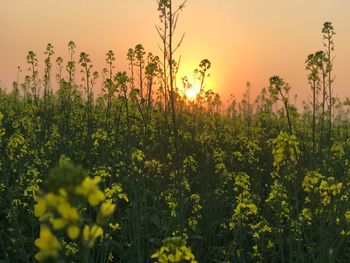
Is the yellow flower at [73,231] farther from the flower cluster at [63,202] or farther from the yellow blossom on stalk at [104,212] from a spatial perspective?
the yellow blossom on stalk at [104,212]

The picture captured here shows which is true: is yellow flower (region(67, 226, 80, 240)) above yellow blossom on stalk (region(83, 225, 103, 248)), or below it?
above

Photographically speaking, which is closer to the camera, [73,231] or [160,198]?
[73,231]

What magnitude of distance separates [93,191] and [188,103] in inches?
477

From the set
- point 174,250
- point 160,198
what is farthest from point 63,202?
point 160,198

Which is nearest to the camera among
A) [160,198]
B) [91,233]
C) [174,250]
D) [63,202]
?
[63,202]

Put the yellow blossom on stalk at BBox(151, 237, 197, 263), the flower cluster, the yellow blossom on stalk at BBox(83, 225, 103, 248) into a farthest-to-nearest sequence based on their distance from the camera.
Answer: the yellow blossom on stalk at BBox(151, 237, 197, 263), the yellow blossom on stalk at BBox(83, 225, 103, 248), the flower cluster

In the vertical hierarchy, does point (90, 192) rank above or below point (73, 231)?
above

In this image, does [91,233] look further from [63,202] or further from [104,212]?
[63,202]

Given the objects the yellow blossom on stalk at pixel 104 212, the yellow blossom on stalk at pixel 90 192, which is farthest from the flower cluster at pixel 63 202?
the yellow blossom on stalk at pixel 104 212

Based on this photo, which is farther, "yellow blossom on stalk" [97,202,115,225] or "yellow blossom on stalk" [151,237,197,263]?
"yellow blossom on stalk" [151,237,197,263]

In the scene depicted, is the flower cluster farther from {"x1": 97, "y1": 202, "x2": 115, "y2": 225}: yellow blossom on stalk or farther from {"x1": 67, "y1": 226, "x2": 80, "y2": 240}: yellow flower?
{"x1": 97, "y1": 202, "x2": 115, "y2": 225}: yellow blossom on stalk

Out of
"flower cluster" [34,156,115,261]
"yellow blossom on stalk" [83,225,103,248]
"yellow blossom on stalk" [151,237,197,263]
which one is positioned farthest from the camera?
"yellow blossom on stalk" [151,237,197,263]

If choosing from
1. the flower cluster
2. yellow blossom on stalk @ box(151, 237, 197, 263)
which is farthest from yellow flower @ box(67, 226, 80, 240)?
yellow blossom on stalk @ box(151, 237, 197, 263)

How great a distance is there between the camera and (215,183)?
7.50 m
